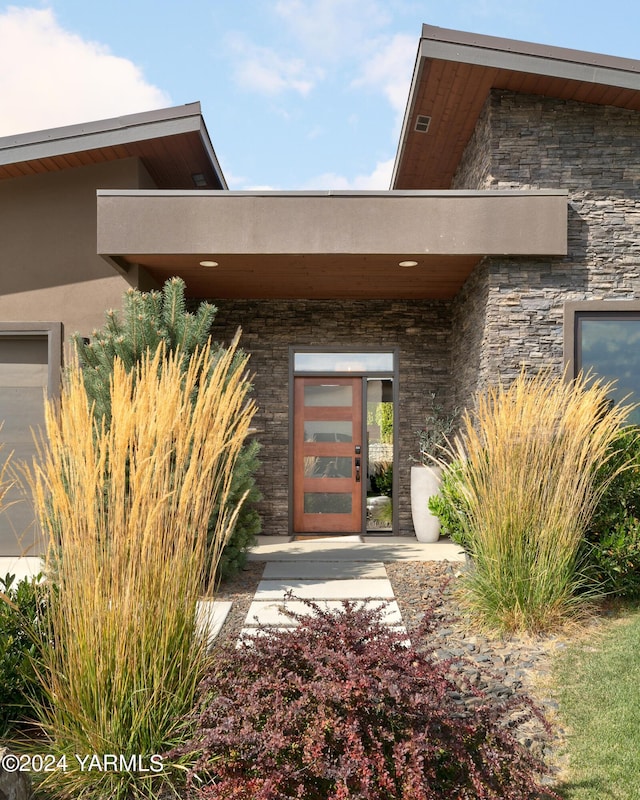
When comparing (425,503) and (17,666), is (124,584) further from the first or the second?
(425,503)

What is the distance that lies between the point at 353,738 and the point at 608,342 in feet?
16.3

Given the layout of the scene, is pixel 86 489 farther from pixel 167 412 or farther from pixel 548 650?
pixel 548 650

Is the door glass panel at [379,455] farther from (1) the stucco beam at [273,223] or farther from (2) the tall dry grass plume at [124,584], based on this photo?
(2) the tall dry grass plume at [124,584]

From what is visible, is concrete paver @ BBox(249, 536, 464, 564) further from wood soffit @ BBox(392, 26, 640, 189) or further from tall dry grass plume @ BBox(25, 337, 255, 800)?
wood soffit @ BBox(392, 26, 640, 189)

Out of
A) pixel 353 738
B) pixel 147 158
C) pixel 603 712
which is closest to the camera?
pixel 353 738

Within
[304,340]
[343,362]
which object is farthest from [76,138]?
[343,362]

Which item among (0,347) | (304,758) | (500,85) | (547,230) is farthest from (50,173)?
(304,758)

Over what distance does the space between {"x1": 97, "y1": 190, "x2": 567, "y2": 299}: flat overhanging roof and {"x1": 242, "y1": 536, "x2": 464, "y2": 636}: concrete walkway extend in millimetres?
2741

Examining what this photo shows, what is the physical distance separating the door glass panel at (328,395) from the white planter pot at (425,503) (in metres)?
1.25

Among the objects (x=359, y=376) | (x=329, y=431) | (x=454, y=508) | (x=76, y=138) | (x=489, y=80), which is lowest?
(x=454, y=508)

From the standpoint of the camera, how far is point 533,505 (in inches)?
149

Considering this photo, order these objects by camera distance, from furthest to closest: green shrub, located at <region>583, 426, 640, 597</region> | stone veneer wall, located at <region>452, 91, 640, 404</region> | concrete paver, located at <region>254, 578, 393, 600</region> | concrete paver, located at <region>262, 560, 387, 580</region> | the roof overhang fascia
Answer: stone veneer wall, located at <region>452, 91, 640, 404</region> < the roof overhang fascia < concrete paver, located at <region>262, 560, 387, 580</region> < concrete paver, located at <region>254, 578, 393, 600</region> < green shrub, located at <region>583, 426, 640, 597</region>

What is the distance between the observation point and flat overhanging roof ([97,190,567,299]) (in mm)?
5441

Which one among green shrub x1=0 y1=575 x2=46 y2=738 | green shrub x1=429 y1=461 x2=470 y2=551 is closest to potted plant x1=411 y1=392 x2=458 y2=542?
green shrub x1=429 y1=461 x2=470 y2=551
